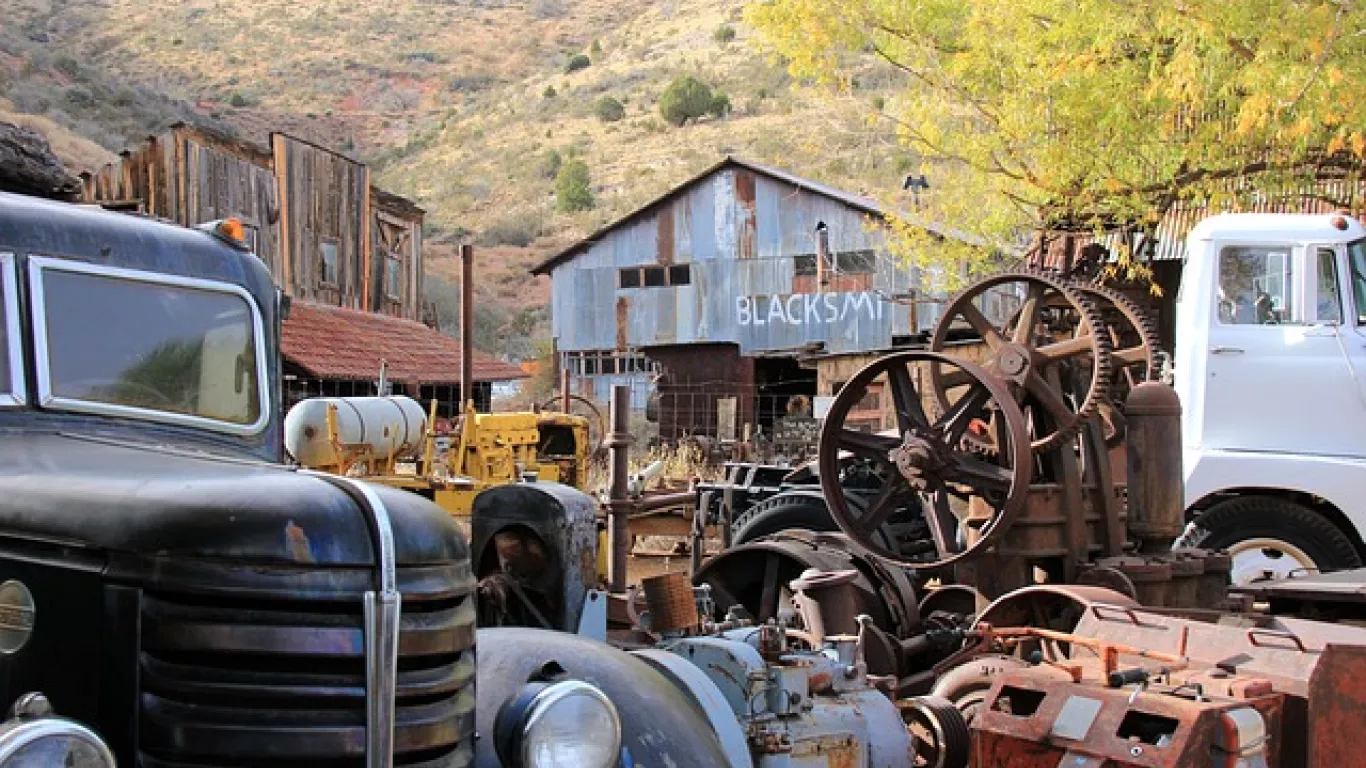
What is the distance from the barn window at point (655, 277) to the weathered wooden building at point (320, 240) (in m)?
5.24

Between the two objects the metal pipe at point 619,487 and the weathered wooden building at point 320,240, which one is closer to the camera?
the metal pipe at point 619,487

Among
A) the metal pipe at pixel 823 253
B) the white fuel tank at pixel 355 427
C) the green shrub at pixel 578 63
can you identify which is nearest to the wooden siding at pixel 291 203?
the white fuel tank at pixel 355 427

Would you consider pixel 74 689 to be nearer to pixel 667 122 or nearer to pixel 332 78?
pixel 667 122

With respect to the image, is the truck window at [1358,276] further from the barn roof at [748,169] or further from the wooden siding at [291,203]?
the barn roof at [748,169]

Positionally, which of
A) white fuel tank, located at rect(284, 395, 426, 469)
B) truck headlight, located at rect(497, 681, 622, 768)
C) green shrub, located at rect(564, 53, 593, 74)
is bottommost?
truck headlight, located at rect(497, 681, 622, 768)

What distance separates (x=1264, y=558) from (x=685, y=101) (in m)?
57.2

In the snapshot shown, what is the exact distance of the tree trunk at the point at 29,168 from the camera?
7.26 meters

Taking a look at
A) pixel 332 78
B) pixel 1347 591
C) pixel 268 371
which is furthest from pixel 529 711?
pixel 332 78

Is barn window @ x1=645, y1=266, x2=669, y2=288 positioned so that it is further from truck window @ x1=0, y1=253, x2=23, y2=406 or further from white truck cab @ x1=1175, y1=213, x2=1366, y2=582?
truck window @ x1=0, y1=253, x2=23, y2=406

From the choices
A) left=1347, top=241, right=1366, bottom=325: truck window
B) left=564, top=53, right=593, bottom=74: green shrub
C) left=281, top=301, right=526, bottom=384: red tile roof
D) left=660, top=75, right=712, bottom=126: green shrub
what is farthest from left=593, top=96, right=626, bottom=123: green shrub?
left=1347, top=241, right=1366, bottom=325: truck window

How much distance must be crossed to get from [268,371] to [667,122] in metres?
63.0

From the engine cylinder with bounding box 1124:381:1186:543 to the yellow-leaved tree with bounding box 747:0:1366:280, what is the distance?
3.80 m

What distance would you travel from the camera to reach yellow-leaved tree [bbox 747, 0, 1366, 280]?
39.0 ft

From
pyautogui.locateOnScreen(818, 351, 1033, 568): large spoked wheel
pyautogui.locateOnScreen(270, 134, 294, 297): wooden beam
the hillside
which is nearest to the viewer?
pyautogui.locateOnScreen(818, 351, 1033, 568): large spoked wheel
